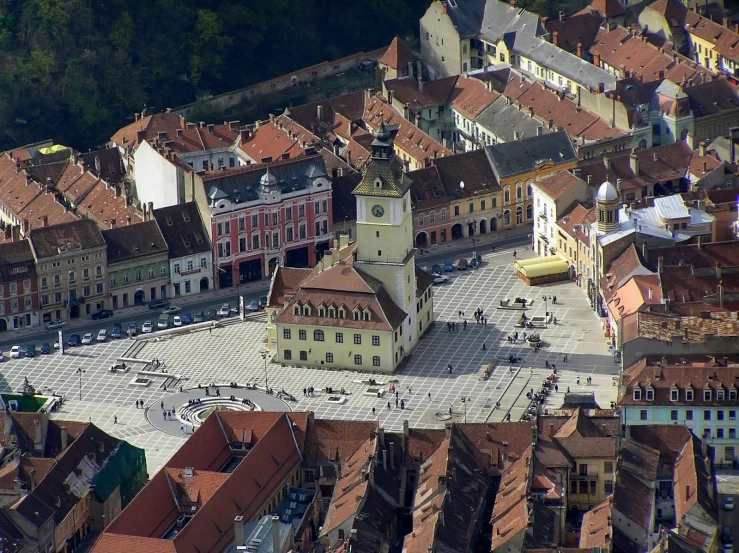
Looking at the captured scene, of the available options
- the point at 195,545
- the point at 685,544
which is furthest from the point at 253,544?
the point at 685,544

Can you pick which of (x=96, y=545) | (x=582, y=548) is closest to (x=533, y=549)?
(x=582, y=548)

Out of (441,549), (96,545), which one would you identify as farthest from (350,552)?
(96,545)

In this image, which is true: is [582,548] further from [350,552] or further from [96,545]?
[96,545]

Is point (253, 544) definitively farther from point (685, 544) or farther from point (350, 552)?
point (685, 544)

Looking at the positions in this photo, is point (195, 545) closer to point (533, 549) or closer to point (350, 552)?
point (350, 552)

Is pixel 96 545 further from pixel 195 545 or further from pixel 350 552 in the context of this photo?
pixel 350 552

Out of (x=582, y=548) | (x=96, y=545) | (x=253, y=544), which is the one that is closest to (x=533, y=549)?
(x=582, y=548)
